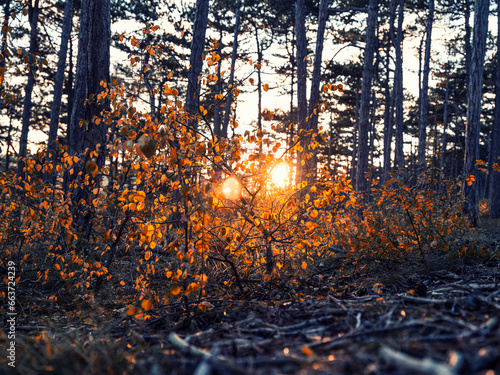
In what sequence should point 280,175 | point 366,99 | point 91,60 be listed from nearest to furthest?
point 280,175 → point 91,60 → point 366,99

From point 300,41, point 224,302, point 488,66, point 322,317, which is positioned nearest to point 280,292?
point 224,302

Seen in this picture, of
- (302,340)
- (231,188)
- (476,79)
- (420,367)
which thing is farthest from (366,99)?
(420,367)

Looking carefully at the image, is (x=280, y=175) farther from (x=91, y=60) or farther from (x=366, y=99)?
(x=366, y=99)

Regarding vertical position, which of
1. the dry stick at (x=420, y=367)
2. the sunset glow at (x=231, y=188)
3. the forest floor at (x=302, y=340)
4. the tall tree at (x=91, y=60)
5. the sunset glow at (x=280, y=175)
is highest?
the tall tree at (x=91, y=60)

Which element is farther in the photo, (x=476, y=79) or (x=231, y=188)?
(x=476, y=79)

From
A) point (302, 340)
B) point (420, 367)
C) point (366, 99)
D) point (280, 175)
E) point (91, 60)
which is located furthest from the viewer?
point (366, 99)

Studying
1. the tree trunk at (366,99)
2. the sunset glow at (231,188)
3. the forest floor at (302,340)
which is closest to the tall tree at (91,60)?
the sunset glow at (231,188)

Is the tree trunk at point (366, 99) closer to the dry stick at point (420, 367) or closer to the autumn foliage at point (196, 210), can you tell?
the autumn foliage at point (196, 210)

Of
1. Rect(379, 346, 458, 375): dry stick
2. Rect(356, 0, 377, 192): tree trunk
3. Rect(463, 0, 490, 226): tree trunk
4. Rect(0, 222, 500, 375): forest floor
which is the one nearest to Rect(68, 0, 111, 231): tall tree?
Rect(0, 222, 500, 375): forest floor

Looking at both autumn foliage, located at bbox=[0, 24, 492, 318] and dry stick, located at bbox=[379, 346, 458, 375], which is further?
Answer: autumn foliage, located at bbox=[0, 24, 492, 318]

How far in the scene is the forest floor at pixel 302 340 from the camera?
1.24 metres

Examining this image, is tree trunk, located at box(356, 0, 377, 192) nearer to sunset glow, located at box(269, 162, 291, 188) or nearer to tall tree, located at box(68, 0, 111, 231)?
sunset glow, located at box(269, 162, 291, 188)

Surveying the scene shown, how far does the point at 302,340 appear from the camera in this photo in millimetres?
1697

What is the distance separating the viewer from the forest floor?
1.24 m
